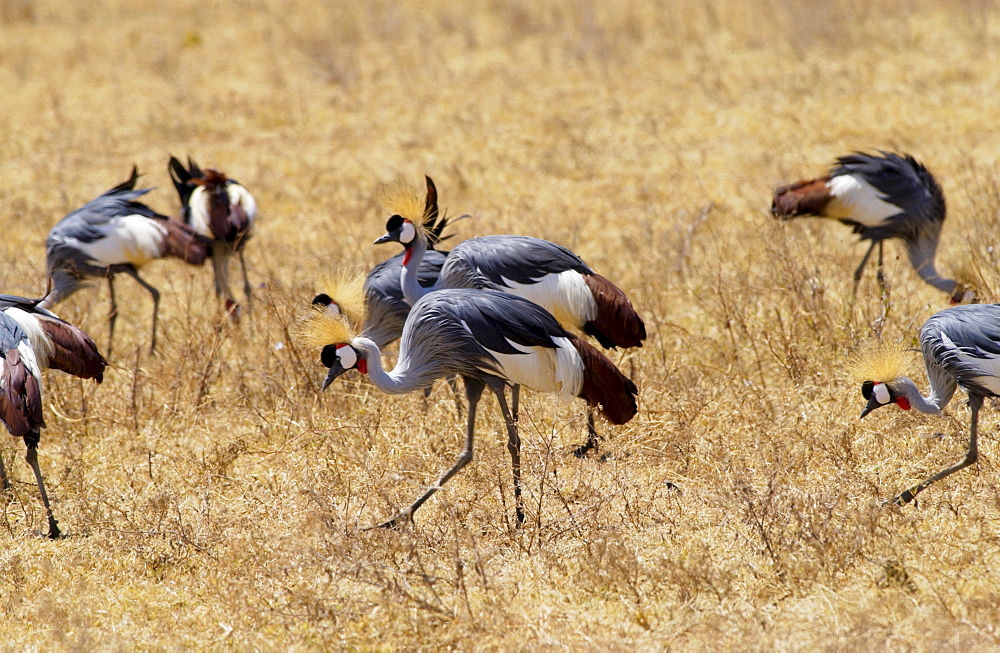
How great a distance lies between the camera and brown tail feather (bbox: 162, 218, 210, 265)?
277 inches

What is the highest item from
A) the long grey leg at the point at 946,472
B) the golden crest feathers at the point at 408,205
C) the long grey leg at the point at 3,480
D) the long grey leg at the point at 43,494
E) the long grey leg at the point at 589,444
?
the golden crest feathers at the point at 408,205

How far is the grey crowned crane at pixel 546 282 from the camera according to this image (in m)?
5.29

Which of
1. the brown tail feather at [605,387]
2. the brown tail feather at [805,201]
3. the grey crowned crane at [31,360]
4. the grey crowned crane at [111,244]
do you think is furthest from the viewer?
the brown tail feather at [805,201]

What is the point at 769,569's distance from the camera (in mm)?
3846

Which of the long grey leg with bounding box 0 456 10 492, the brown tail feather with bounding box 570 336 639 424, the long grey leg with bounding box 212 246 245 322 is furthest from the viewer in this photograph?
the long grey leg with bounding box 212 246 245 322

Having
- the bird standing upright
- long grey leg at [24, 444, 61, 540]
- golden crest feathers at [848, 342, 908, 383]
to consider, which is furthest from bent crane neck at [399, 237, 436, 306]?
golden crest feathers at [848, 342, 908, 383]

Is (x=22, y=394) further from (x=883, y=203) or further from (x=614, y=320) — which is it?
(x=883, y=203)

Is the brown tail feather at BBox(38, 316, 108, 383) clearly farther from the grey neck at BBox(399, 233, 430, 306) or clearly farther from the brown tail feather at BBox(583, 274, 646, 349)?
the brown tail feather at BBox(583, 274, 646, 349)

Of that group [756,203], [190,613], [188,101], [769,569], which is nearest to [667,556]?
[769,569]

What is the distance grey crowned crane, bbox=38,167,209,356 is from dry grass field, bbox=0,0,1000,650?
0.77 ft

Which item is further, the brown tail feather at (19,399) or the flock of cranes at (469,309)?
the flock of cranes at (469,309)

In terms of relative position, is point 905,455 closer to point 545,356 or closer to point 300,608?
point 545,356

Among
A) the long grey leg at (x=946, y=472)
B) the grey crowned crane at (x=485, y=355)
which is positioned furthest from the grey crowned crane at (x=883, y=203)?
the grey crowned crane at (x=485, y=355)

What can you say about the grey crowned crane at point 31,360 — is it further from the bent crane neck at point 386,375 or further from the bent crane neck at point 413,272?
the bent crane neck at point 413,272
